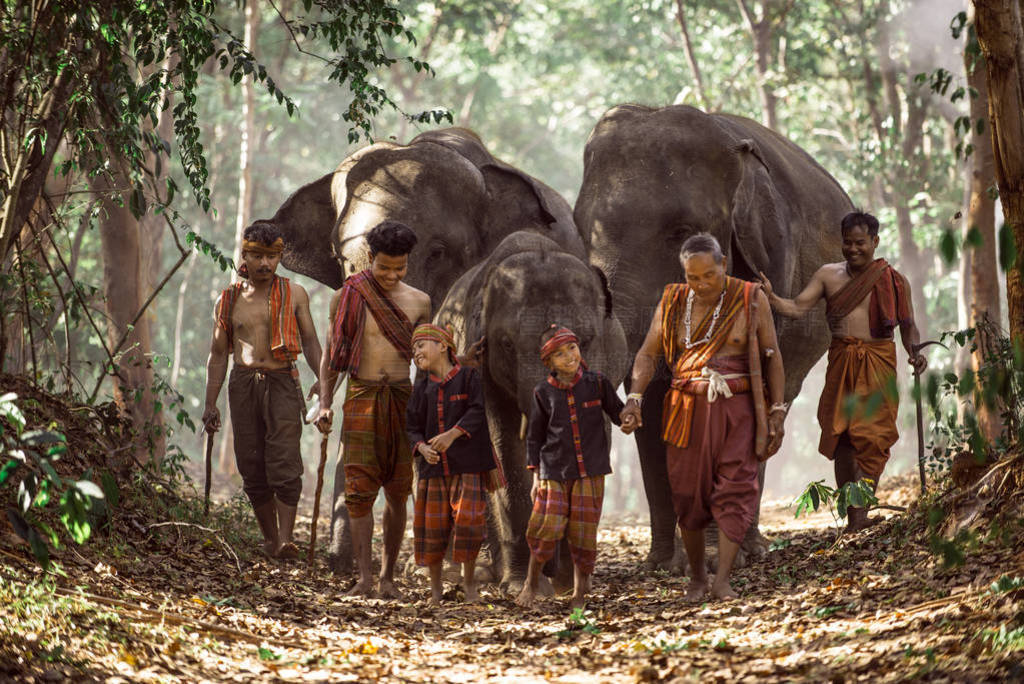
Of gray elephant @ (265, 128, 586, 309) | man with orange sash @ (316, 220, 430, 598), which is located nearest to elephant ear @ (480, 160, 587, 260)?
gray elephant @ (265, 128, 586, 309)

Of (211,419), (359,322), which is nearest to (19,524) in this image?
(359,322)

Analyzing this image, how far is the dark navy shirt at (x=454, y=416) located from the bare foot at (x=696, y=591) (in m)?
1.25

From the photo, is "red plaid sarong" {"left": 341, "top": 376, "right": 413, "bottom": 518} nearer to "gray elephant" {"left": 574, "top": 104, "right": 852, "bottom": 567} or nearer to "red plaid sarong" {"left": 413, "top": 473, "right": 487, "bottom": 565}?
"red plaid sarong" {"left": 413, "top": 473, "right": 487, "bottom": 565}

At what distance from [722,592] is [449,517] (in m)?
1.54

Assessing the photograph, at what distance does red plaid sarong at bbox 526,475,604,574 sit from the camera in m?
6.50

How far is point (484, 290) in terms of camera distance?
7.53m

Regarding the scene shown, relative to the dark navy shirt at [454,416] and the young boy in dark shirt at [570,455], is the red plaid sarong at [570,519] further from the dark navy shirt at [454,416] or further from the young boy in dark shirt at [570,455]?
the dark navy shirt at [454,416]

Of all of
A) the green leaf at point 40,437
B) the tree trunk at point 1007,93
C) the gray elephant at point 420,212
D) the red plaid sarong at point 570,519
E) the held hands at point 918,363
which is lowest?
the green leaf at point 40,437

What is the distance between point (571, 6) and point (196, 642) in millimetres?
21949

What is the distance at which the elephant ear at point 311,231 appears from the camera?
10023 mm

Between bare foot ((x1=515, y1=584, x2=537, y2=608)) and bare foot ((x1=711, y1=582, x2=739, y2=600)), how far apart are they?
95cm

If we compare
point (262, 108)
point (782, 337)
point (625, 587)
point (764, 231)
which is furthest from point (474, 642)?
point (262, 108)

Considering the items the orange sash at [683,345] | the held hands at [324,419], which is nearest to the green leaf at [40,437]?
the held hands at [324,419]

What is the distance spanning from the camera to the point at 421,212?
939 centimetres
